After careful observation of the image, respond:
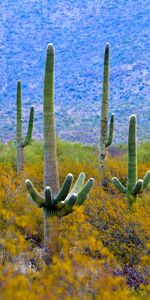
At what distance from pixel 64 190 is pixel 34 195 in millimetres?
476

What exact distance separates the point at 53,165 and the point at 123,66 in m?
35.4

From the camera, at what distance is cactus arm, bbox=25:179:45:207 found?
8.60m

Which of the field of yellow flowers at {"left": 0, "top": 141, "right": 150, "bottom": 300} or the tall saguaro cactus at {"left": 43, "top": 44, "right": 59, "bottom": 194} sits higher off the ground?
the tall saguaro cactus at {"left": 43, "top": 44, "right": 59, "bottom": 194}

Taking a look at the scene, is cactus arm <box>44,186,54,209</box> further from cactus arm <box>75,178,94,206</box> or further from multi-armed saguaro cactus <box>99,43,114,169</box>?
multi-armed saguaro cactus <box>99,43,114,169</box>

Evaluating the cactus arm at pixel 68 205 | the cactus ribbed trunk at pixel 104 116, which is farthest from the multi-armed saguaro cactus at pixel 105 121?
the cactus arm at pixel 68 205

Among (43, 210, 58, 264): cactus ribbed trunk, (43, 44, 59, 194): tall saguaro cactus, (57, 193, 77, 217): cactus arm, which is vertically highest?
(43, 44, 59, 194): tall saguaro cactus

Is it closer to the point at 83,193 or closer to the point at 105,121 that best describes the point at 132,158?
the point at 83,193

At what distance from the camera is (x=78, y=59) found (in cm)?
4638

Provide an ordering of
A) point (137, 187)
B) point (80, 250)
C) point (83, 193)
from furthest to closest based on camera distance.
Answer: point (137, 187)
point (83, 193)
point (80, 250)

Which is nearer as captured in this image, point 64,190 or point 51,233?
point 64,190

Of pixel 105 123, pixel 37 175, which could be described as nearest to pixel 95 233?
pixel 105 123

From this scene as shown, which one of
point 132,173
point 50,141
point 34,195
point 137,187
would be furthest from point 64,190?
point 132,173

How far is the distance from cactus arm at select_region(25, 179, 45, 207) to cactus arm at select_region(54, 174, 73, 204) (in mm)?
222

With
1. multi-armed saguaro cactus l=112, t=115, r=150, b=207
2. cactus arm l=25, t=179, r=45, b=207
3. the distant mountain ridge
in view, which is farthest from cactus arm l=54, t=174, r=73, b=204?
the distant mountain ridge
